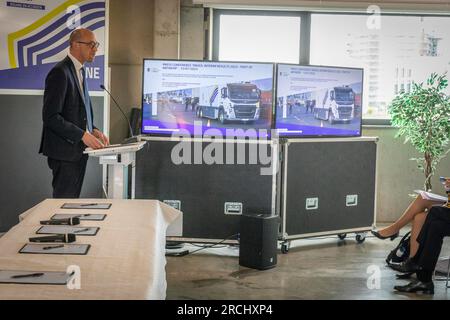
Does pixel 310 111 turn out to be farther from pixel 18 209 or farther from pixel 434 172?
pixel 18 209

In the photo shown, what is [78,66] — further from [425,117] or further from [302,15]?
[425,117]

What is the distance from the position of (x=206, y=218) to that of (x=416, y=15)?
3.54 meters

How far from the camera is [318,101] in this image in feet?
19.4

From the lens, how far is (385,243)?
6.22 meters

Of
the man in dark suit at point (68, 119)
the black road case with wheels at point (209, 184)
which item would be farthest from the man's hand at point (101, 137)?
the black road case with wheels at point (209, 184)

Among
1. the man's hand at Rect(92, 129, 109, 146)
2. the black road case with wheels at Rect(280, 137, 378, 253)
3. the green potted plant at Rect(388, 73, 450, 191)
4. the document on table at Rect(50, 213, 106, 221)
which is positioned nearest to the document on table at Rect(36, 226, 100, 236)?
the document on table at Rect(50, 213, 106, 221)

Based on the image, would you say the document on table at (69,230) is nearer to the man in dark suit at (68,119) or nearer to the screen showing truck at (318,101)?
the man in dark suit at (68,119)

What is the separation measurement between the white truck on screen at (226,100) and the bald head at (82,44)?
1.43 m

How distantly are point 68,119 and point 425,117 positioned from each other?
12.7 ft

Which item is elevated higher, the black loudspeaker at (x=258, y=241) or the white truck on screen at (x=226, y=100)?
the white truck on screen at (x=226, y=100)

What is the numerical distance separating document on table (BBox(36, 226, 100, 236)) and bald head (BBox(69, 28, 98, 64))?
1798mm

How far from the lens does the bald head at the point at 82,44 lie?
428cm

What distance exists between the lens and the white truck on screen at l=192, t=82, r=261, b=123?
5.61 m
